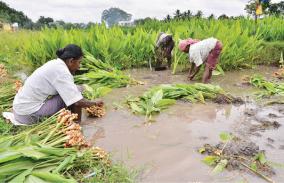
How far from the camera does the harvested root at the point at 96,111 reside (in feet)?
13.9

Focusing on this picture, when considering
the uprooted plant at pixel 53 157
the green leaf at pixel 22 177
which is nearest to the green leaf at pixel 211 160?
the uprooted plant at pixel 53 157

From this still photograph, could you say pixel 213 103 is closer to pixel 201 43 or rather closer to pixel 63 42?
pixel 201 43

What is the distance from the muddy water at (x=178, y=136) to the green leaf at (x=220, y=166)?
4 centimetres

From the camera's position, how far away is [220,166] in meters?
2.92

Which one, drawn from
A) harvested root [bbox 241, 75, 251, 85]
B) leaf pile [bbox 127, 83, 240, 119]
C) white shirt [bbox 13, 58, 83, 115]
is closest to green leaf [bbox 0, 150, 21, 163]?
white shirt [bbox 13, 58, 83, 115]

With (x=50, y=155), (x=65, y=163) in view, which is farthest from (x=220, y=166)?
(x=50, y=155)

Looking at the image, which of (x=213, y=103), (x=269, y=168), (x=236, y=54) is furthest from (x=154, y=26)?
(x=269, y=168)

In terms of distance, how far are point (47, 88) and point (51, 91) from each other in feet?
0.18

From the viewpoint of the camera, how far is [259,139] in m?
3.66

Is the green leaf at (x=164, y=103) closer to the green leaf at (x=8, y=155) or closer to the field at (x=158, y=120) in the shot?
the field at (x=158, y=120)

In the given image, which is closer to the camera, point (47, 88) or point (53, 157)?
point (53, 157)

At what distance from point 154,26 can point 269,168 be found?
850cm

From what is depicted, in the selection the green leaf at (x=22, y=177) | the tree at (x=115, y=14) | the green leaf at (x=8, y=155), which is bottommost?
the tree at (x=115, y=14)

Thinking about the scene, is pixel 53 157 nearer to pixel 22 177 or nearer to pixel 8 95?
pixel 22 177
